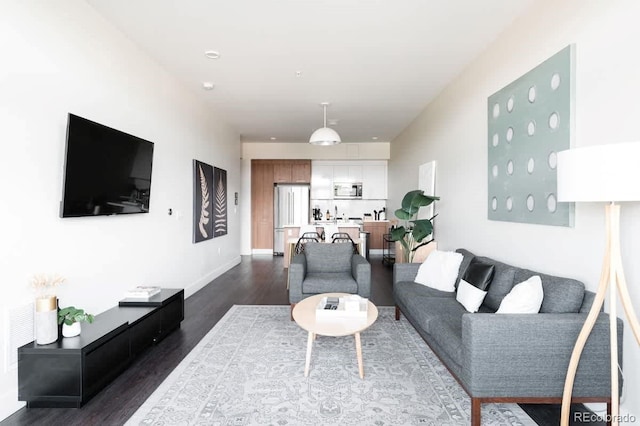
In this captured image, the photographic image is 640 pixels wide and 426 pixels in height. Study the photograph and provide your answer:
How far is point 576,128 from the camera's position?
2.32 m

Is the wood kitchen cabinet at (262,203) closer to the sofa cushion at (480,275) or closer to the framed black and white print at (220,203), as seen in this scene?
the framed black and white print at (220,203)

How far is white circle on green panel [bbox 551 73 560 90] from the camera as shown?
2.47m

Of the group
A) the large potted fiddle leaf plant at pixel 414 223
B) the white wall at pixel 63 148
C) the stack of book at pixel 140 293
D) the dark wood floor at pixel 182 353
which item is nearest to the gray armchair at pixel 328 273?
the dark wood floor at pixel 182 353

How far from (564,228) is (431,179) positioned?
2.93 m

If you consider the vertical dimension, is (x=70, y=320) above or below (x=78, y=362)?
above

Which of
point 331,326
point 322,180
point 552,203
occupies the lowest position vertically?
point 331,326

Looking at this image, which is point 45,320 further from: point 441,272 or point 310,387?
point 441,272

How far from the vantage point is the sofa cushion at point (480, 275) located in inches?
113

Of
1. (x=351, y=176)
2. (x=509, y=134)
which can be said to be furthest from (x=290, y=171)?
(x=509, y=134)

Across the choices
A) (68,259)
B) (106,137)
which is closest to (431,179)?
(106,137)

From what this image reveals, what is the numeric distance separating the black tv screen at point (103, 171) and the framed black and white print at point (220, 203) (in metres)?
2.32

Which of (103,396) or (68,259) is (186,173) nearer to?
(68,259)

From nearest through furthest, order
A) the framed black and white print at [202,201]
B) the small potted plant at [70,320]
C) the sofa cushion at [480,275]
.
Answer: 1. the small potted plant at [70,320]
2. the sofa cushion at [480,275]
3. the framed black and white print at [202,201]

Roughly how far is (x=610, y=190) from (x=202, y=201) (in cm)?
502
